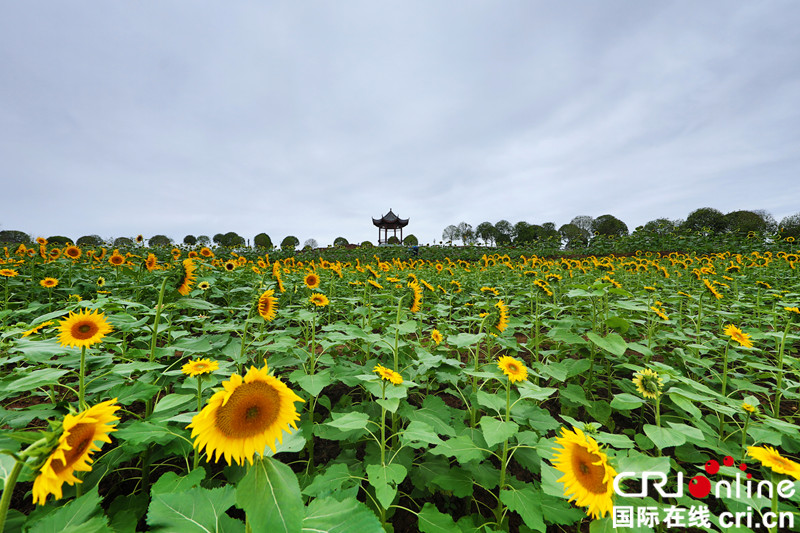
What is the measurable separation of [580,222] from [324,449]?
83378mm

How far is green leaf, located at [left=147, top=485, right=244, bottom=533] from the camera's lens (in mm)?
1045

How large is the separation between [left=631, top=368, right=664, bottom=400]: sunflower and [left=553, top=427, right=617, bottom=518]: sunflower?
0.92 meters

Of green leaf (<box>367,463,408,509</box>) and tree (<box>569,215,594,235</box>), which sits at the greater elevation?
tree (<box>569,215,594,235</box>)

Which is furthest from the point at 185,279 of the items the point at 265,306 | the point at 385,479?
the point at 385,479

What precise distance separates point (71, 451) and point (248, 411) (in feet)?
1.53

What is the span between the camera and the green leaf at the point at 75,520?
0.97 metres

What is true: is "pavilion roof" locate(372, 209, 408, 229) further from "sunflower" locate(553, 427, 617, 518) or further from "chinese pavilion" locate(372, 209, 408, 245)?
"sunflower" locate(553, 427, 617, 518)

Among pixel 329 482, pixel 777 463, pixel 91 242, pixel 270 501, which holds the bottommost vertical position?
pixel 329 482

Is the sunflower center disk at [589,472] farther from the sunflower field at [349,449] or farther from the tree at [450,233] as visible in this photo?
the tree at [450,233]

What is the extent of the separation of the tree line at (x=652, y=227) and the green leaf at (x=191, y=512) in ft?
59.0

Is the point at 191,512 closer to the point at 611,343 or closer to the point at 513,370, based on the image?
the point at 513,370

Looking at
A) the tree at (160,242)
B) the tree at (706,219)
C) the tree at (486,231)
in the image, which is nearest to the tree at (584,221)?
the tree at (486,231)

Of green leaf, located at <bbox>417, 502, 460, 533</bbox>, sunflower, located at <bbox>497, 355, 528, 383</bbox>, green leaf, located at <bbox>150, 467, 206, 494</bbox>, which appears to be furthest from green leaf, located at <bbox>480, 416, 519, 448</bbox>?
green leaf, located at <bbox>150, 467, 206, 494</bbox>

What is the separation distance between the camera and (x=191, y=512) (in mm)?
1098
